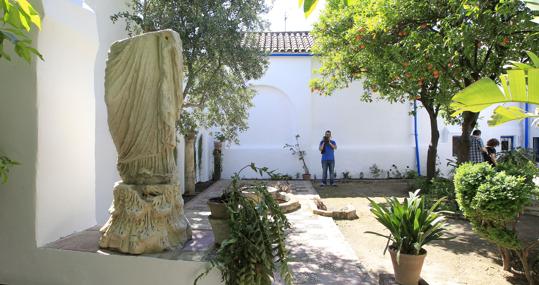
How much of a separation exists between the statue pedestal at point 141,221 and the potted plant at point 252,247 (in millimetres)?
460

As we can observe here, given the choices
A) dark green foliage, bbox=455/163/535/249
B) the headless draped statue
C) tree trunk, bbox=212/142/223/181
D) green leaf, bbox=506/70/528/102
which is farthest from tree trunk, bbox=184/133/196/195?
green leaf, bbox=506/70/528/102

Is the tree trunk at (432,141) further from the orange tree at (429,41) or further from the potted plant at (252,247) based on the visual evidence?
the potted plant at (252,247)

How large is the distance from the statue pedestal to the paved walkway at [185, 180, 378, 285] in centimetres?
43

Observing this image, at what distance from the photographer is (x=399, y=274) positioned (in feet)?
12.1

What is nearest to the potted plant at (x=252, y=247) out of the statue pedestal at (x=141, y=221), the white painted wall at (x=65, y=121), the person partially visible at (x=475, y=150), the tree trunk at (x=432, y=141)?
the statue pedestal at (x=141, y=221)

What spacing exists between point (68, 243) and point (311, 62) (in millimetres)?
10563

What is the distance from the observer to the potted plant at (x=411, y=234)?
11.8ft

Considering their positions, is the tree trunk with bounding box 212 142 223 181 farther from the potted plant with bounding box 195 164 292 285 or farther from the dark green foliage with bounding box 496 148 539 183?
the potted plant with bounding box 195 164 292 285

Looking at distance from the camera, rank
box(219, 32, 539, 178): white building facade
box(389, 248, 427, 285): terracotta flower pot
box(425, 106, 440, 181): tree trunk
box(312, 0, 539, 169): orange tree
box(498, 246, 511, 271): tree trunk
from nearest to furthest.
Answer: box(389, 248, 427, 285): terracotta flower pot → box(498, 246, 511, 271): tree trunk → box(312, 0, 539, 169): orange tree → box(425, 106, 440, 181): tree trunk → box(219, 32, 539, 178): white building facade

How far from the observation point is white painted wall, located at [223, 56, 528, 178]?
494 inches

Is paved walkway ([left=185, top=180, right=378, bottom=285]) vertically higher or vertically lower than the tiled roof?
lower

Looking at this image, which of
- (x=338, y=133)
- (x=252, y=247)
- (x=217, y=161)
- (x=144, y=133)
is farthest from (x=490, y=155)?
(x=217, y=161)

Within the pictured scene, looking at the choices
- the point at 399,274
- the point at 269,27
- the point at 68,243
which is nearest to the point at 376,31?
the point at 269,27

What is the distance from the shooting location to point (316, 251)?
4383 millimetres
